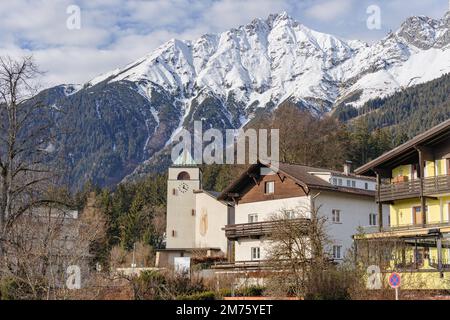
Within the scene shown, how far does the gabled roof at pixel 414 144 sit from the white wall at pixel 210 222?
26728 millimetres

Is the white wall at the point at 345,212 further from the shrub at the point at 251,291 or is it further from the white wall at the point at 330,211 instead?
the shrub at the point at 251,291

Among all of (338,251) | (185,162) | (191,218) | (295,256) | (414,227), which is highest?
(185,162)

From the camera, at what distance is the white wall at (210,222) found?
71750mm

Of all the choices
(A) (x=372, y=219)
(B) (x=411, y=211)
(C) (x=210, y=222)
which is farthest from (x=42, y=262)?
(C) (x=210, y=222)

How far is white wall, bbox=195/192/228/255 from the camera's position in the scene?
7175 cm

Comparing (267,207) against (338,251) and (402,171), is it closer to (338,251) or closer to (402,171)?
(338,251)

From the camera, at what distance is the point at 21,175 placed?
31.0 m

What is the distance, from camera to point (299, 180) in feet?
162

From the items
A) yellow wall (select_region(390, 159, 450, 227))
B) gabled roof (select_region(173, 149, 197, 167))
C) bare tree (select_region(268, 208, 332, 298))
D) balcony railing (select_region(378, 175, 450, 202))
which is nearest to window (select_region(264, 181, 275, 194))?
yellow wall (select_region(390, 159, 450, 227))

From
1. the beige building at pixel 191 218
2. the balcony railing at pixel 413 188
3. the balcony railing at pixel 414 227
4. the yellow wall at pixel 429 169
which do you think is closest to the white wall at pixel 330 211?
the balcony railing at pixel 414 227

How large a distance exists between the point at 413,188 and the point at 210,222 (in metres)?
32.7
